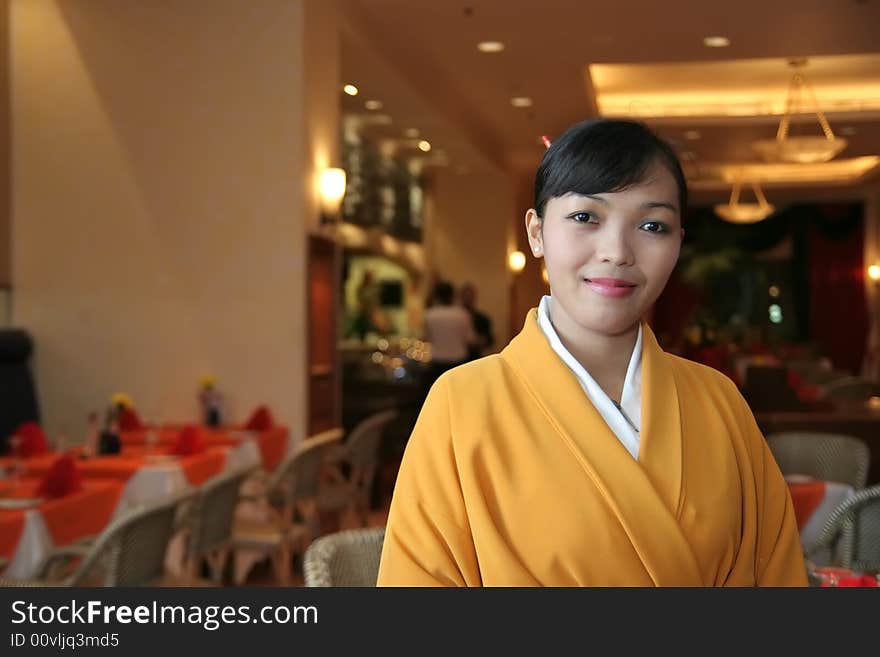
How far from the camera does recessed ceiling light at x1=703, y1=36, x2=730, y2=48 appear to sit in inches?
310

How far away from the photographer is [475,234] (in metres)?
14.4

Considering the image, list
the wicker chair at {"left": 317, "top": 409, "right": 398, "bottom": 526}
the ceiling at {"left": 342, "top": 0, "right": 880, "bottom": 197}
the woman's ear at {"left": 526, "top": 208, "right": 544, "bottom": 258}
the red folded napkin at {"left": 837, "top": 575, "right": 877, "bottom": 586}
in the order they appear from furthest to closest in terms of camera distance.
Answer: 1. the ceiling at {"left": 342, "top": 0, "right": 880, "bottom": 197}
2. the wicker chair at {"left": 317, "top": 409, "right": 398, "bottom": 526}
3. the red folded napkin at {"left": 837, "top": 575, "right": 877, "bottom": 586}
4. the woman's ear at {"left": 526, "top": 208, "right": 544, "bottom": 258}

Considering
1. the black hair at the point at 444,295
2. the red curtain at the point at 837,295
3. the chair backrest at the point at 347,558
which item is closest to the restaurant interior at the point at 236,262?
the black hair at the point at 444,295

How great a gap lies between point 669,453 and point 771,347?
630 inches

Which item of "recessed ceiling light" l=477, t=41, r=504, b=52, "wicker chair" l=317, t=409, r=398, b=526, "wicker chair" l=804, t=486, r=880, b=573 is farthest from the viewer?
"recessed ceiling light" l=477, t=41, r=504, b=52

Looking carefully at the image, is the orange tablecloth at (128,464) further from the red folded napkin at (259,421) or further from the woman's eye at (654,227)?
the woman's eye at (654,227)

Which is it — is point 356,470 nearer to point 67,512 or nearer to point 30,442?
point 30,442

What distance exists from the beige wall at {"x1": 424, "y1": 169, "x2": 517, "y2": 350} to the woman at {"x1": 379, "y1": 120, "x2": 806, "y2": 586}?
13.3 m

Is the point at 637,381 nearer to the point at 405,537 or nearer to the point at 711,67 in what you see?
the point at 405,537

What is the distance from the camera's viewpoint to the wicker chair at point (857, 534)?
12.7 ft

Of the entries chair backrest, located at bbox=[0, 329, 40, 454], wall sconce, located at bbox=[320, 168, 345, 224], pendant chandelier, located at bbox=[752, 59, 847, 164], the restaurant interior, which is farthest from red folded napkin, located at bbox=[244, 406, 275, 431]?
pendant chandelier, located at bbox=[752, 59, 847, 164]

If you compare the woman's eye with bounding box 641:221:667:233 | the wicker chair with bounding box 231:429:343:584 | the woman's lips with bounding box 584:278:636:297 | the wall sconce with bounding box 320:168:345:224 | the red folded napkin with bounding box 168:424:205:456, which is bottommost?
the wicker chair with bounding box 231:429:343:584

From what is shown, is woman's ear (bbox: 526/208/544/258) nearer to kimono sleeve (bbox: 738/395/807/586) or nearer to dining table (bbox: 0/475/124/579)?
kimono sleeve (bbox: 738/395/807/586)

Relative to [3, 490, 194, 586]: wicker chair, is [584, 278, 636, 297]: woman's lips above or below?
above
